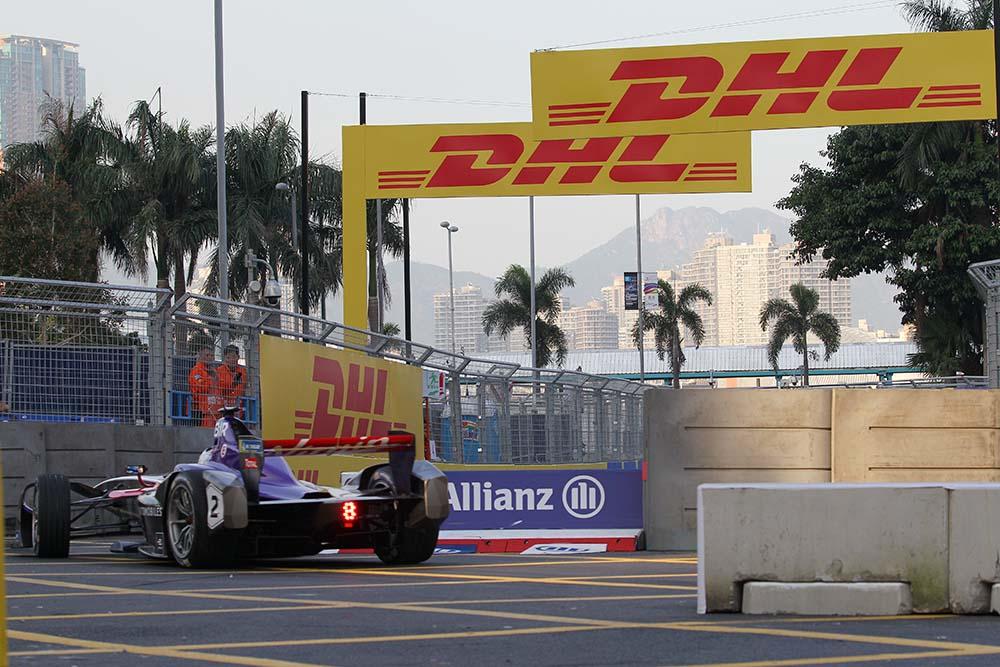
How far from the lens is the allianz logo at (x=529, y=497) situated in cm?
1591

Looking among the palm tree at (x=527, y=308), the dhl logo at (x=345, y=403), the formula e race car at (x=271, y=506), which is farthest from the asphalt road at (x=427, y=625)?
the palm tree at (x=527, y=308)

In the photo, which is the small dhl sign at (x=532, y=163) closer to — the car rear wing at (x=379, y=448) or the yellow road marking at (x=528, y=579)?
the car rear wing at (x=379, y=448)

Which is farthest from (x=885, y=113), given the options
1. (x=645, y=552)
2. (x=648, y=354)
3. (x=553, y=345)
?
(x=648, y=354)

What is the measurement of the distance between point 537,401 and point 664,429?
8.93 m

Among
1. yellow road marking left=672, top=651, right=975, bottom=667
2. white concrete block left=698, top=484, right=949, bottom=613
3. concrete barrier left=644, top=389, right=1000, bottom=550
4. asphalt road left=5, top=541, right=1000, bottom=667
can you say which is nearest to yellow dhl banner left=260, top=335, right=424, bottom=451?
concrete barrier left=644, top=389, right=1000, bottom=550

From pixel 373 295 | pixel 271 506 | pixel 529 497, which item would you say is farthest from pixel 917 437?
pixel 373 295

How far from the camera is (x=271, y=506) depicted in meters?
11.9

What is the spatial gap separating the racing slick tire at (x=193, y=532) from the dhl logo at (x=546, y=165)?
11589mm

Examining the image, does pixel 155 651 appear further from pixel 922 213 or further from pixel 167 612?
pixel 922 213

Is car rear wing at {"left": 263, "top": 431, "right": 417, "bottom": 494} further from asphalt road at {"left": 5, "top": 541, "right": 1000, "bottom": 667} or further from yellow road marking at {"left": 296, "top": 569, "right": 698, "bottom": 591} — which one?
asphalt road at {"left": 5, "top": 541, "right": 1000, "bottom": 667}

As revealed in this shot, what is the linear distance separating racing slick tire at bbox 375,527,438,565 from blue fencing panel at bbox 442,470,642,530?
301 cm

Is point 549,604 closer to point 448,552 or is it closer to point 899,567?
point 899,567

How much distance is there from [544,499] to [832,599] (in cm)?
768

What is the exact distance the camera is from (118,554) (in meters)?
14.2
